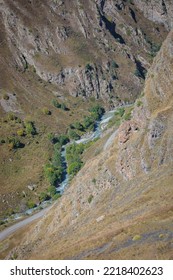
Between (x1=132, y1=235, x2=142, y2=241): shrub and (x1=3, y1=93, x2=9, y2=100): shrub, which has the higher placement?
(x1=3, y1=93, x2=9, y2=100): shrub

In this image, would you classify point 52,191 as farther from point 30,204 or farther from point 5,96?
point 5,96

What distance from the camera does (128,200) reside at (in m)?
75.3

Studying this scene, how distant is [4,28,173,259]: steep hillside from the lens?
55.3m

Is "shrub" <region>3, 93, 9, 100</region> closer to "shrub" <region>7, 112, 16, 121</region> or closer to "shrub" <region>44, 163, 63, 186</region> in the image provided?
"shrub" <region>7, 112, 16, 121</region>

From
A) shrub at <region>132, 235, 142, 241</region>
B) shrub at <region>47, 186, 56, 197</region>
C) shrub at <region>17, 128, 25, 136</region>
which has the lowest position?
shrub at <region>47, 186, 56, 197</region>

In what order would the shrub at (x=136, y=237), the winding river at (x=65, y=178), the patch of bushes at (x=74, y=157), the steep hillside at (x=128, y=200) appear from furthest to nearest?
the patch of bushes at (x=74, y=157) → the winding river at (x=65, y=178) → the steep hillside at (x=128, y=200) → the shrub at (x=136, y=237)

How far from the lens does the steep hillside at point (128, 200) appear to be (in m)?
55.3

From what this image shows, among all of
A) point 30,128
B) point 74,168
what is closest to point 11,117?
point 30,128

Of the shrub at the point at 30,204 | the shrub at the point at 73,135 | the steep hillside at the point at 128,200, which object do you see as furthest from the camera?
the shrub at the point at 73,135

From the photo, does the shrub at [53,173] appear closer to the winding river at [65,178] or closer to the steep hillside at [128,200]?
the winding river at [65,178]

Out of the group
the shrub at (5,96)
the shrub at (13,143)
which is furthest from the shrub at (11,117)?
the shrub at (13,143)

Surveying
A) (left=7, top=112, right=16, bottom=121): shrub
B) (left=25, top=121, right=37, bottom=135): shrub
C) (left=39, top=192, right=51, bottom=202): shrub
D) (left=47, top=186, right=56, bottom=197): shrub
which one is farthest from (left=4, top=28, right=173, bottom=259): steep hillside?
(left=7, top=112, right=16, bottom=121): shrub

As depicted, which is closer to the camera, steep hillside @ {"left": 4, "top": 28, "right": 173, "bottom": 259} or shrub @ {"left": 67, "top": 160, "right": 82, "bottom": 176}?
steep hillside @ {"left": 4, "top": 28, "right": 173, "bottom": 259}
